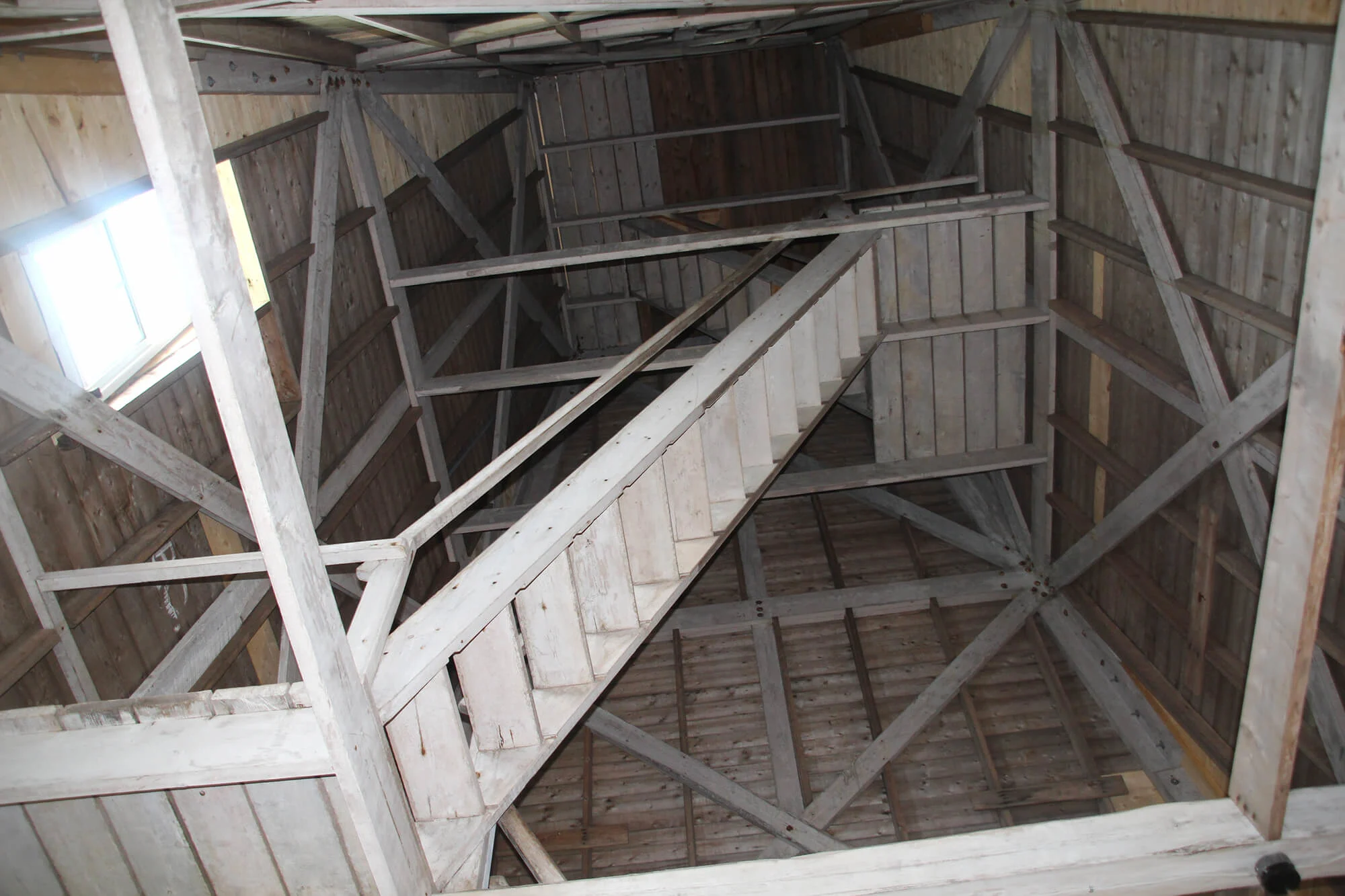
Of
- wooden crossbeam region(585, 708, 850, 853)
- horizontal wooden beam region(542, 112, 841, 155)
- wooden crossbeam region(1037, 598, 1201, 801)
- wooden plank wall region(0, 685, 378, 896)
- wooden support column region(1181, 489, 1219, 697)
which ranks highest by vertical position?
horizontal wooden beam region(542, 112, 841, 155)

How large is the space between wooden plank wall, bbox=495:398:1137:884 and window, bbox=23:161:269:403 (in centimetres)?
367

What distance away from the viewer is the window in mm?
3980

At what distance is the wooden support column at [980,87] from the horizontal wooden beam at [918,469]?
7.62ft

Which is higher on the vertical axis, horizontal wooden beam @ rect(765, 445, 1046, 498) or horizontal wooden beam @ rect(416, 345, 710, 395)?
horizontal wooden beam @ rect(416, 345, 710, 395)

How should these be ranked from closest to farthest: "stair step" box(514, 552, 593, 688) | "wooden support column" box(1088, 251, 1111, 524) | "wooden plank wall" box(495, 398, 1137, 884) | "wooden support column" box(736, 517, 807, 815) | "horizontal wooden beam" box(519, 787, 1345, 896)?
"horizontal wooden beam" box(519, 787, 1345, 896)
"stair step" box(514, 552, 593, 688)
"wooden support column" box(1088, 251, 1111, 524)
"wooden plank wall" box(495, 398, 1137, 884)
"wooden support column" box(736, 517, 807, 815)

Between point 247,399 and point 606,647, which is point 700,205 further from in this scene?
point 247,399

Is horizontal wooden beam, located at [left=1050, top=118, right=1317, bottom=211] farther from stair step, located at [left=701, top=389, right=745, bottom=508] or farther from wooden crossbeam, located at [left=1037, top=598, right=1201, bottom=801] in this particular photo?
wooden crossbeam, located at [left=1037, top=598, right=1201, bottom=801]

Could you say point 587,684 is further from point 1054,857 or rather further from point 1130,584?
point 1130,584

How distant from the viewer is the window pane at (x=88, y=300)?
13.2 ft

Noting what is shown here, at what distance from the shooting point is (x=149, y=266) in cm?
475

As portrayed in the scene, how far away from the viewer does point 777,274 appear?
7.80 m

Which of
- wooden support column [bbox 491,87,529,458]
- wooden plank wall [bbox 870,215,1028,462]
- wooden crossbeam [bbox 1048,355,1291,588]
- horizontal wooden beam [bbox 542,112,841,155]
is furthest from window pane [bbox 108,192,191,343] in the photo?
horizontal wooden beam [bbox 542,112,841,155]

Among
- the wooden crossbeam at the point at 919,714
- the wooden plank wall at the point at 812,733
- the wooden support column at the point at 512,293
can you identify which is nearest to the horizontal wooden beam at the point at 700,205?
the wooden support column at the point at 512,293

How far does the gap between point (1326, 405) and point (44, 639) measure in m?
3.91
